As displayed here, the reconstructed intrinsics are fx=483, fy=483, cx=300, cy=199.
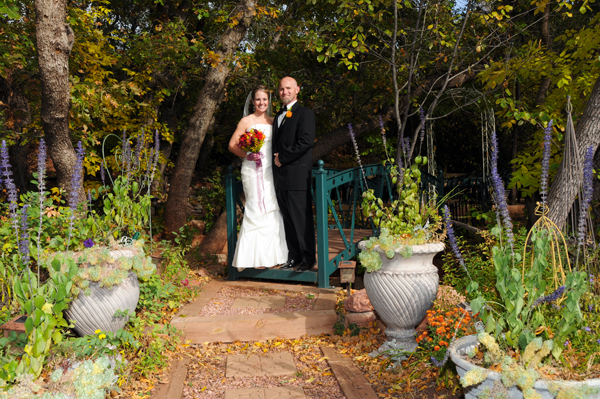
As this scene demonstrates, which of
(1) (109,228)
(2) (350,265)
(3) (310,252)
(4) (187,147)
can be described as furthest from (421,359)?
(4) (187,147)

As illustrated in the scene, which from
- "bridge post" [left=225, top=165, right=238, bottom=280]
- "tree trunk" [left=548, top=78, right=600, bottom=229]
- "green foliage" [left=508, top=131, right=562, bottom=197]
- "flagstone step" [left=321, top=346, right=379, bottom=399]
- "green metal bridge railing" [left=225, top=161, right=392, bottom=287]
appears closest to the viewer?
"flagstone step" [left=321, top=346, right=379, bottom=399]

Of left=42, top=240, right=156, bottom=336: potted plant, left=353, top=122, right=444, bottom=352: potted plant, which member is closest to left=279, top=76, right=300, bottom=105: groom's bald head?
left=353, top=122, right=444, bottom=352: potted plant

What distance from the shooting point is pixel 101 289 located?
142 inches

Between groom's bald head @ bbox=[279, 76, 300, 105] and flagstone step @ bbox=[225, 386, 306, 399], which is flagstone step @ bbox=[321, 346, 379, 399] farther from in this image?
groom's bald head @ bbox=[279, 76, 300, 105]

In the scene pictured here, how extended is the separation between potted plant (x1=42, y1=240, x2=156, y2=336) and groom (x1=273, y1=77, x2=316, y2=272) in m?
1.95

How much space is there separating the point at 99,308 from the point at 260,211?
7.33 ft

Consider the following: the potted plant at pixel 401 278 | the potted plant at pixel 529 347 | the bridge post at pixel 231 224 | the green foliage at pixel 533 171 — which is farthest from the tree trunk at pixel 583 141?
the bridge post at pixel 231 224

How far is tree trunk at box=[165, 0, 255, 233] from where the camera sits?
678 cm

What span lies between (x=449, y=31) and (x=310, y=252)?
3.87 meters

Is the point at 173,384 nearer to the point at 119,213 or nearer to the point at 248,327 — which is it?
the point at 248,327

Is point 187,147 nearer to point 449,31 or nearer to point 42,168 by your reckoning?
point 42,168

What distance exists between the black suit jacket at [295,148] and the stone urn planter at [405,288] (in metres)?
1.68

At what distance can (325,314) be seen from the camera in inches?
174

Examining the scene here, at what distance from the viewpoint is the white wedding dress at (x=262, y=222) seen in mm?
5418
